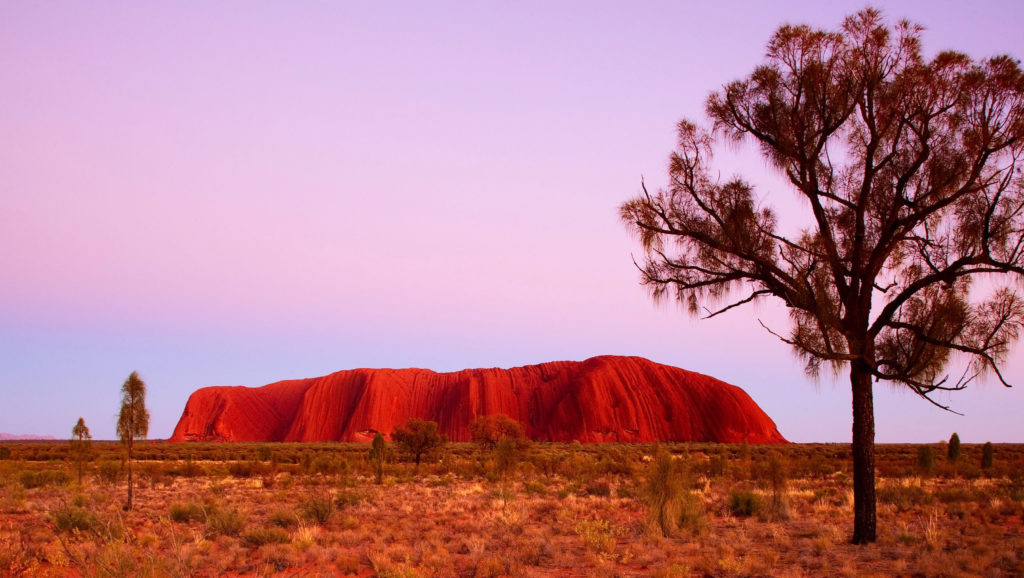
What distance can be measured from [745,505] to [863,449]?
6.14 metres

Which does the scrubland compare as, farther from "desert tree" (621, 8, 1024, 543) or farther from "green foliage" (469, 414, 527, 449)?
"green foliage" (469, 414, 527, 449)

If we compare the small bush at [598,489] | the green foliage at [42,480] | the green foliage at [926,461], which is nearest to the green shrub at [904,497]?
the small bush at [598,489]

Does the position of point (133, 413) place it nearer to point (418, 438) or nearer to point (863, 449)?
point (863, 449)

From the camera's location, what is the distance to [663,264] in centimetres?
1117

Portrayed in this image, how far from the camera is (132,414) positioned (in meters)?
16.7

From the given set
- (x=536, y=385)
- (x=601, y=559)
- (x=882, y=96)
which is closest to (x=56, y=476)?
(x=601, y=559)

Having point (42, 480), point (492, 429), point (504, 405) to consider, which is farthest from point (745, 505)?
point (504, 405)

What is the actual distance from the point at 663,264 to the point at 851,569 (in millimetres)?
5108

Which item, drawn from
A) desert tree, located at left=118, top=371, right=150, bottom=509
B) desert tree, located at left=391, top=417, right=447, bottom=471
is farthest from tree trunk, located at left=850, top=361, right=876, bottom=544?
desert tree, located at left=391, top=417, right=447, bottom=471

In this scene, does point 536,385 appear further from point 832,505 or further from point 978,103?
point 978,103

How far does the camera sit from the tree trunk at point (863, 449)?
9.95m

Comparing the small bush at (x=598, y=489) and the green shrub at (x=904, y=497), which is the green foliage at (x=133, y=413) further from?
the green shrub at (x=904, y=497)

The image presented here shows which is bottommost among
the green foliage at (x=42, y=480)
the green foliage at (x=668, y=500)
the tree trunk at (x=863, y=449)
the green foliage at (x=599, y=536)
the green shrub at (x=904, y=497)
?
the green foliage at (x=42, y=480)

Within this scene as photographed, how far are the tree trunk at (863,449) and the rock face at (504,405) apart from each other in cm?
6184
